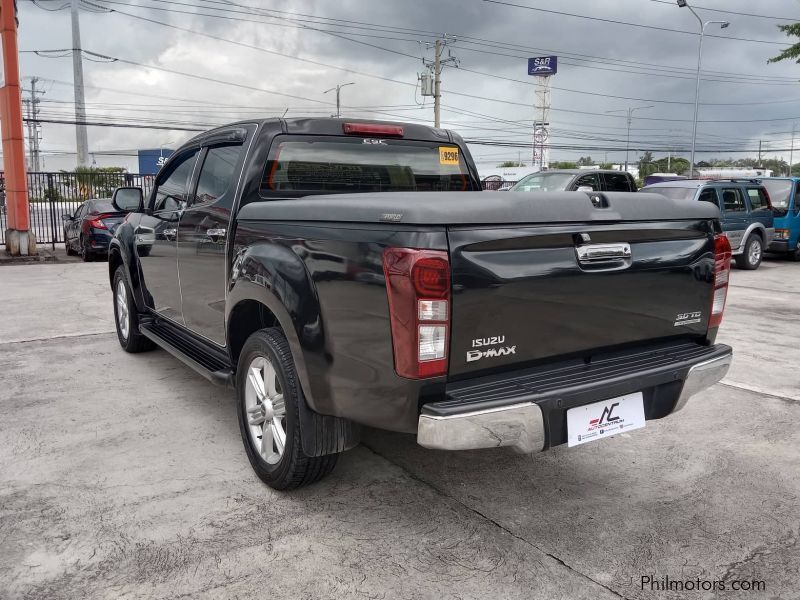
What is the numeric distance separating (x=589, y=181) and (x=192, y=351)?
12.2m

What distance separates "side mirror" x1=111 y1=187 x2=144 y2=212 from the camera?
5570mm

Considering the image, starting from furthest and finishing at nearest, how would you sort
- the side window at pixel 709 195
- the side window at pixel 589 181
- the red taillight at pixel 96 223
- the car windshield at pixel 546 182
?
the car windshield at pixel 546 182, the side window at pixel 589 181, the red taillight at pixel 96 223, the side window at pixel 709 195

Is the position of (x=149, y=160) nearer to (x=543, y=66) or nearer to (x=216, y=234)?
(x=543, y=66)

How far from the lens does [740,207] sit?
14.3 metres

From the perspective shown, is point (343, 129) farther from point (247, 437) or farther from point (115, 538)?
point (115, 538)

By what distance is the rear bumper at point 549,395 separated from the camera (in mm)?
2523

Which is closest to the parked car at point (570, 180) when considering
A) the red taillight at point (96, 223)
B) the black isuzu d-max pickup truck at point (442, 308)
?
the red taillight at point (96, 223)

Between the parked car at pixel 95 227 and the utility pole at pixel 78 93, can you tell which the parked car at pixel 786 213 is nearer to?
the parked car at pixel 95 227

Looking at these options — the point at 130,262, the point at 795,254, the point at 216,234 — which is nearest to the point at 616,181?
the point at 795,254

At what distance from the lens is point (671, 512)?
326cm

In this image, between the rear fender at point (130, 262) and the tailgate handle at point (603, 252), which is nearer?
the tailgate handle at point (603, 252)

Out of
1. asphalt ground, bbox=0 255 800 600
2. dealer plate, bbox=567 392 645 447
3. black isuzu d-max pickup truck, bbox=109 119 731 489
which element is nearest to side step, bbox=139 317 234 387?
black isuzu d-max pickup truck, bbox=109 119 731 489

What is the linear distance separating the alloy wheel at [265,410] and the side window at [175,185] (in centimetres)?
166

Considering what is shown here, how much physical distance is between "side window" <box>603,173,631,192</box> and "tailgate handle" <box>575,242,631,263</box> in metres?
13.4
